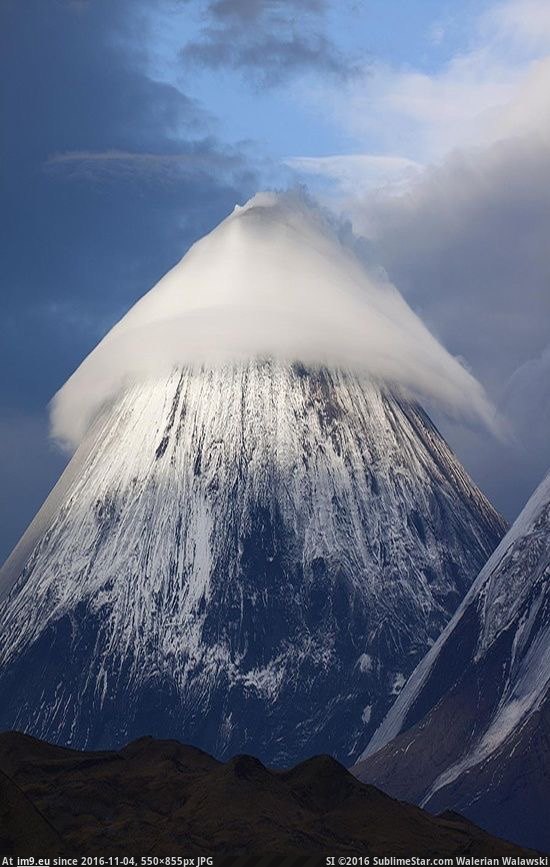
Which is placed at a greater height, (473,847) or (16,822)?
(473,847)

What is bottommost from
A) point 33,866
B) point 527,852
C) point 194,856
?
point 33,866

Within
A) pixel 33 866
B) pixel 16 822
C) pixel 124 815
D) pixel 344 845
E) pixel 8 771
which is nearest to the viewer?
pixel 33 866

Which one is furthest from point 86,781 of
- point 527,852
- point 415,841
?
point 527,852

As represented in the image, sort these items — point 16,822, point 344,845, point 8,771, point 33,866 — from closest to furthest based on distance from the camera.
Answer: point 33,866 → point 16,822 → point 344,845 → point 8,771

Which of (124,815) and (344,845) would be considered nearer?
(344,845)

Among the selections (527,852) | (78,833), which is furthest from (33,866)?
(527,852)

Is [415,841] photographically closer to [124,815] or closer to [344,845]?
[344,845]
